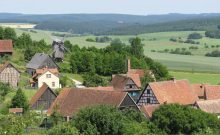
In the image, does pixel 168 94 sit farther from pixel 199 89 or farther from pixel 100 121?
pixel 100 121

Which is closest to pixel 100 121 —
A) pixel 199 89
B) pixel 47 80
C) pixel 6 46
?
pixel 199 89

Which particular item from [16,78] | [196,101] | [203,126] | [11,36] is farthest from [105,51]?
[203,126]

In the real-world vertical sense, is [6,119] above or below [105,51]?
above

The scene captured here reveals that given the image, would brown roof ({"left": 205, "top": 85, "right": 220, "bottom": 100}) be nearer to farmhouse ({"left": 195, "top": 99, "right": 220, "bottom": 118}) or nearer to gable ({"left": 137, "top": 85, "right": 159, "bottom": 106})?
farmhouse ({"left": 195, "top": 99, "right": 220, "bottom": 118})

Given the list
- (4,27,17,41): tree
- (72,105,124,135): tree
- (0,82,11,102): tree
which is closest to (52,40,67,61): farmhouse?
(4,27,17,41): tree

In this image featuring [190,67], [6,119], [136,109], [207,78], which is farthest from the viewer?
[190,67]

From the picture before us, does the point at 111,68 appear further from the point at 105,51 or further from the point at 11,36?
the point at 11,36
